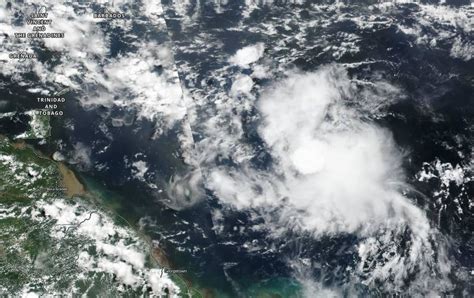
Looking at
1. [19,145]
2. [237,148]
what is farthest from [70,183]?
[237,148]

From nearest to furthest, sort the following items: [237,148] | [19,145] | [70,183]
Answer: [70,183] < [237,148] < [19,145]

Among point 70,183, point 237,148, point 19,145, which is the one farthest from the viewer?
point 19,145

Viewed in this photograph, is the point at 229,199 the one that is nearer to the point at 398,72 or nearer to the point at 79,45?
the point at 398,72

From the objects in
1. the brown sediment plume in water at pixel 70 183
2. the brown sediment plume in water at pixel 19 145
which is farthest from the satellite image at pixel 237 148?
the brown sediment plume in water at pixel 70 183

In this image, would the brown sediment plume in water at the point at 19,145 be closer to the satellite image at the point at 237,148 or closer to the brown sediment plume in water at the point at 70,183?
the satellite image at the point at 237,148

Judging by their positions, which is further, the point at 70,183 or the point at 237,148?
the point at 237,148

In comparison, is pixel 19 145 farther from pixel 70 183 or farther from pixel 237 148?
pixel 237 148

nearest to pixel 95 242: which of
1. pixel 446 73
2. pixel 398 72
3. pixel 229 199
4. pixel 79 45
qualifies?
pixel 229 199

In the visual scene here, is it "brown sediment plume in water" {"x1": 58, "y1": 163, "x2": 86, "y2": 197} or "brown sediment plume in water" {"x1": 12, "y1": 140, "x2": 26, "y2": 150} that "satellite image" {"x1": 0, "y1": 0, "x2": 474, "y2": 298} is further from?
"brown sediment plume in water" {"x1": 58, "y1": 163, "x2": 86, "y2": 197}
